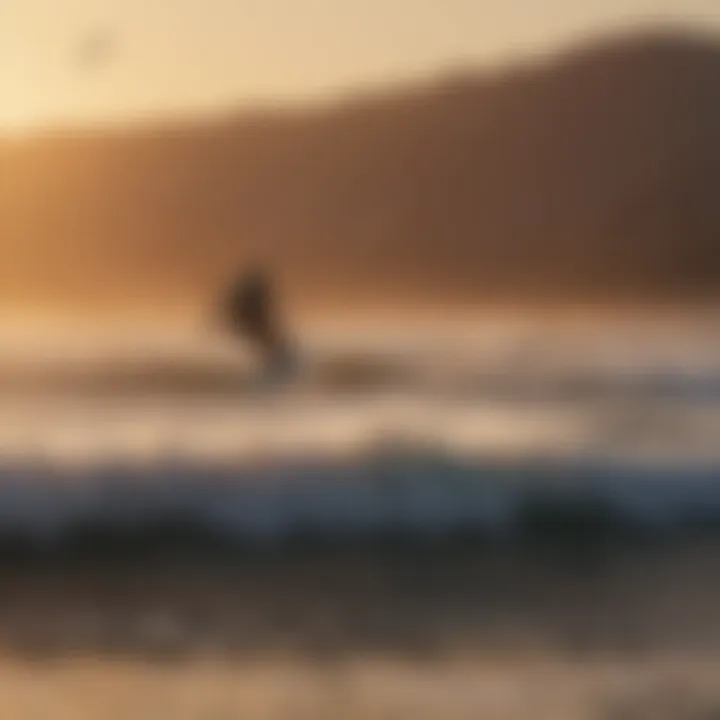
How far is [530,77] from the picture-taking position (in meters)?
1.01

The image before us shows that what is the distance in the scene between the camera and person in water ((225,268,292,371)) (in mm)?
952

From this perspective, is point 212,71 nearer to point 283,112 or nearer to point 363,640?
point 283,112

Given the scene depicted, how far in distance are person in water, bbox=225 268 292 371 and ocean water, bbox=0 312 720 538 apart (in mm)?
16

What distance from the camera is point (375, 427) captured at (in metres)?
0.75

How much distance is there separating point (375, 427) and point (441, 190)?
313mm

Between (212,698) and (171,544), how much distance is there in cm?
15

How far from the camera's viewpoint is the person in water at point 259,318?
3.12 ft

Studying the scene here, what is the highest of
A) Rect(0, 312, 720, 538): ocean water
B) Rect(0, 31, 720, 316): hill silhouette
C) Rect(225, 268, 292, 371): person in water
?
Rect(0, 31, 720, 316): hill silhouette

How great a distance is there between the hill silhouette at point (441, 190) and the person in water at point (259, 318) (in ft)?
0.06

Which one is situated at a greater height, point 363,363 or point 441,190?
point 441,190

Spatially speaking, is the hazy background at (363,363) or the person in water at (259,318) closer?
the hazy background at (363,363)

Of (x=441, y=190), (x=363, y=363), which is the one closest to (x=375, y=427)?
(x=363, y=363)

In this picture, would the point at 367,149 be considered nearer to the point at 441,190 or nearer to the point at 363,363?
the point at 441,190

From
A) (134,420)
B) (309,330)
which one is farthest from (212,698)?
(309,330)
